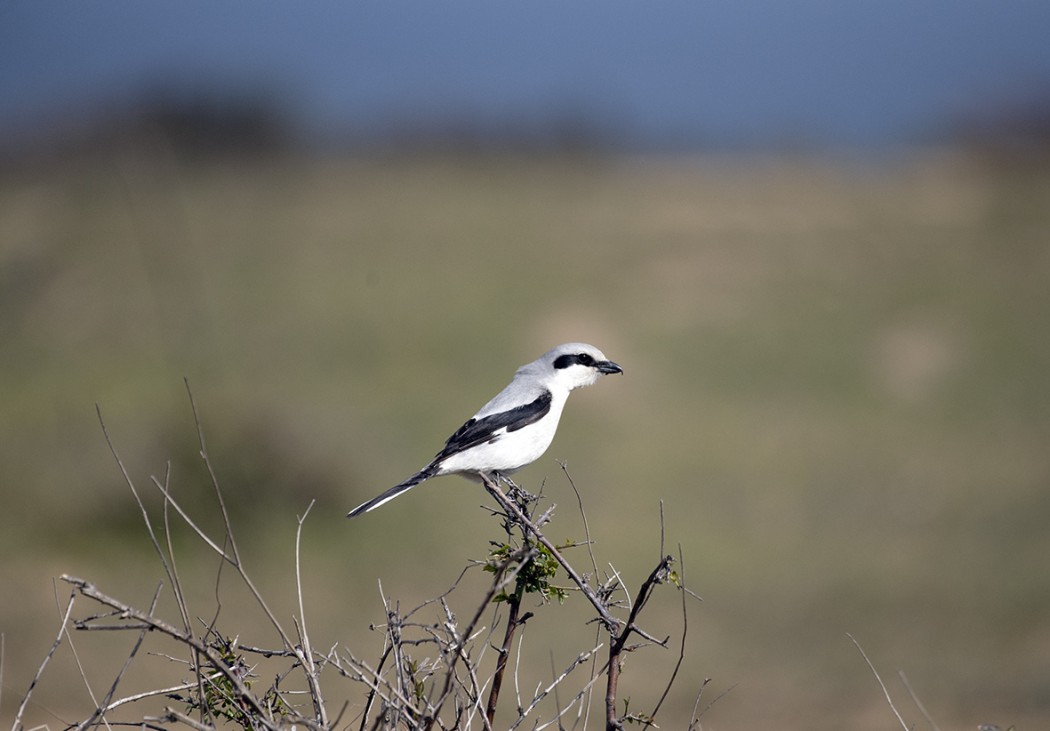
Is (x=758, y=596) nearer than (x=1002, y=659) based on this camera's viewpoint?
No

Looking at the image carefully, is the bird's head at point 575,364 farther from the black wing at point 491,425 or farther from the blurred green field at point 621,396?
the blurred green field at point 621,396

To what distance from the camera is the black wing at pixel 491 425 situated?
15.4ft

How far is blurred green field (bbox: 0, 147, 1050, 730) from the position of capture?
44.2 ft

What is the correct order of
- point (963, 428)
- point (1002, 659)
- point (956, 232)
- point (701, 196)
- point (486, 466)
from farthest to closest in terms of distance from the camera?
1. point (701, 196)
2. point (956, 232)
3. point (963, 428)
4. point (1002, 659)
5. point (486, 466)

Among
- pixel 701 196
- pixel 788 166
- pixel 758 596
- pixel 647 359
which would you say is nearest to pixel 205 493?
pixel 758 596

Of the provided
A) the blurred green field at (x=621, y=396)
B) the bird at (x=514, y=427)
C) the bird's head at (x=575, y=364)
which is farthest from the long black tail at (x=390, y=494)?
the blurred green field at (x=621, y=396)

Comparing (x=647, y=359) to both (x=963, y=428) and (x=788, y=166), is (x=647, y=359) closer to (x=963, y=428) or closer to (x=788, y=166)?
(x=963, y=428)

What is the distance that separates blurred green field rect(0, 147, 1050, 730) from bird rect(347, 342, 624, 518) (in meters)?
5.77

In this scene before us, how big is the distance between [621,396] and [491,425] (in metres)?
14.5

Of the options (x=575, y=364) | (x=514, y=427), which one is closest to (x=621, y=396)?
(x=575, y=364)

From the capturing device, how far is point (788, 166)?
92.6 ft

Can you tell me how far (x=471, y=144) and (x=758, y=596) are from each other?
2323 cm

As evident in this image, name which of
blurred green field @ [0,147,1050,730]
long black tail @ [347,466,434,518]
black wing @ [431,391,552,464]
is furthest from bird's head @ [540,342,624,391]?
blurred green field @ [0,147,1050,730]

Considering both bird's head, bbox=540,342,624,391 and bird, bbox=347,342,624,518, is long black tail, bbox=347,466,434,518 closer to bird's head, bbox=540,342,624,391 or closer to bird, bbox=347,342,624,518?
bird, bbox=347,342,624,518
